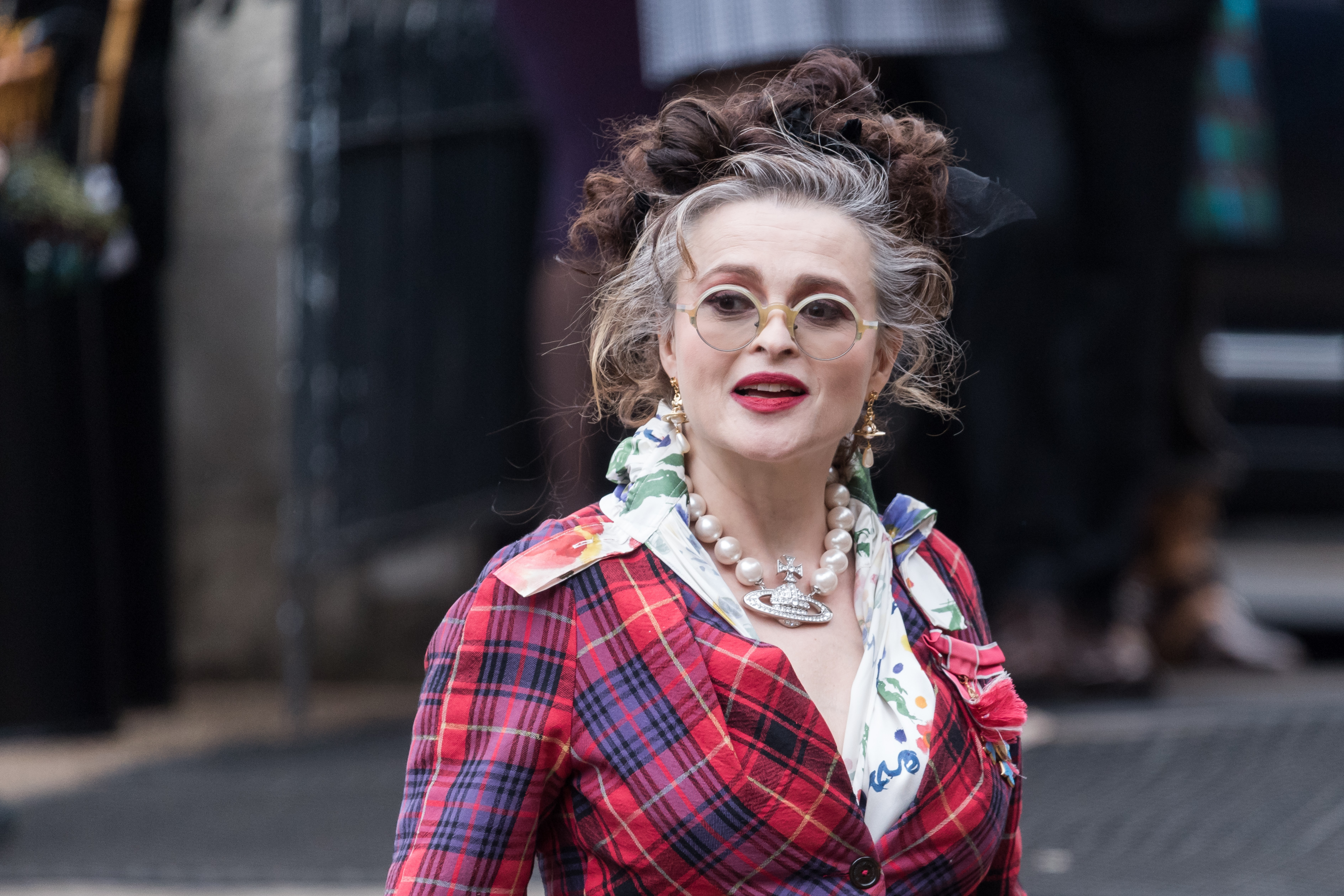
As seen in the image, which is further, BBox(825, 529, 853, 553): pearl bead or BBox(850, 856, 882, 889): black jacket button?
BBox(825, 529, 853, 553): pearl bead

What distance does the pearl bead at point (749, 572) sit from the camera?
145 cm

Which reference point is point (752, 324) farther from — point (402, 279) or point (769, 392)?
point (402, 279)

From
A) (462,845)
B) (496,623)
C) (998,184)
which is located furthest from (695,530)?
(998,184)

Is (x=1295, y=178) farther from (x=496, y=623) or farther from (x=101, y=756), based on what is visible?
(x=496, y=623)

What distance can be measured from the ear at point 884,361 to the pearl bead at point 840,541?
151mm

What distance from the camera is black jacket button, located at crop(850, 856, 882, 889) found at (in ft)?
4.36

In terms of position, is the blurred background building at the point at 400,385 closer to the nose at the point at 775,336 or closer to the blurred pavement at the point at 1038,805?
the blurred pavement at the point at 1038,805

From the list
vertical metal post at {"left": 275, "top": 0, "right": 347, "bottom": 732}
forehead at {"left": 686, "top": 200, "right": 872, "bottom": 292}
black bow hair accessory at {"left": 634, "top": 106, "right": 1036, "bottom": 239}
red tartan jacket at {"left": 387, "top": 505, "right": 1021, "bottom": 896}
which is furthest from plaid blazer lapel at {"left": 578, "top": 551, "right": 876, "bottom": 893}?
vertical metal post at {"left": 275, "top": 0, "right": 347, "bottom": 732}

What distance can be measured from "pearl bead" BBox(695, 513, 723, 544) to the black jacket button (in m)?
0.33

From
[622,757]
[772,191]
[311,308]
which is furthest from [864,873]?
[311,308]

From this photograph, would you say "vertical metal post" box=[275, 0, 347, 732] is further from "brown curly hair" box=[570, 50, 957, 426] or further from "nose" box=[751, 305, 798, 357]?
"nose" box=[751, 305, 798, 357]

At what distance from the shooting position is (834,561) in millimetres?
1507

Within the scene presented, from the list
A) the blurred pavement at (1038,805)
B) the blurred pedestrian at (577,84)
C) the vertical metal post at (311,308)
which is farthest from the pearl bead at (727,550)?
the vertical metal post at (311,308)

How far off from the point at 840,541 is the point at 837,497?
55 mm
